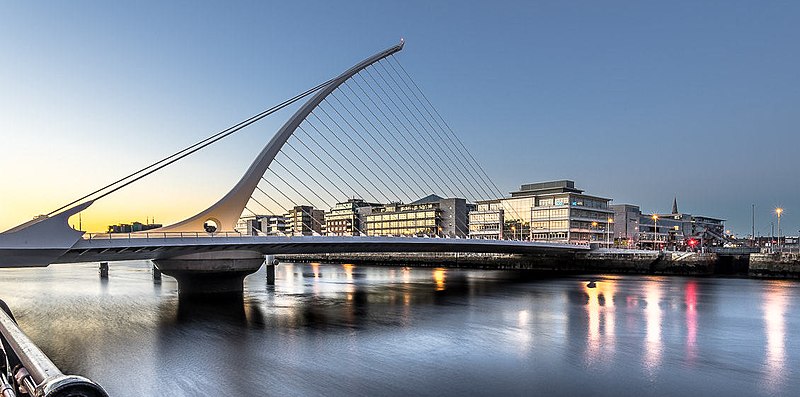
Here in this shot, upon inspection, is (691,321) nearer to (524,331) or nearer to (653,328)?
(653,328)

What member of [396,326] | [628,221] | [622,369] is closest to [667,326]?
[622,369]

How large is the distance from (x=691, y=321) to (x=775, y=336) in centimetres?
484

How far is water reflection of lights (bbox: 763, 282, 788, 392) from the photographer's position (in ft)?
57.7

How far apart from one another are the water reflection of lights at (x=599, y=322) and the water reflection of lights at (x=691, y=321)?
304 cm

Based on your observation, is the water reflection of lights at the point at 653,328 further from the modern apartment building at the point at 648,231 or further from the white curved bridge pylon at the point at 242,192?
the modern apartment building at the point at 648,231

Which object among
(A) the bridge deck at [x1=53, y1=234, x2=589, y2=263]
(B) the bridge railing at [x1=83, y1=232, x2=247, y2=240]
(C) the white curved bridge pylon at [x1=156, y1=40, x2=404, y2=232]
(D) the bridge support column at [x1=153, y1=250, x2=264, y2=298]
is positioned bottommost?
(D) the bridge support column at [x1=153, y1=250, x2=264, y2=298]

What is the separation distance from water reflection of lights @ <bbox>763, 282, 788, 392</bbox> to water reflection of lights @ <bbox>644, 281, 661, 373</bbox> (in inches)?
140

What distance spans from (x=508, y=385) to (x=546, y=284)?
41474 millimetres

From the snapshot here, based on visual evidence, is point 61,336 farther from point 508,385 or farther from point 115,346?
point 508,385

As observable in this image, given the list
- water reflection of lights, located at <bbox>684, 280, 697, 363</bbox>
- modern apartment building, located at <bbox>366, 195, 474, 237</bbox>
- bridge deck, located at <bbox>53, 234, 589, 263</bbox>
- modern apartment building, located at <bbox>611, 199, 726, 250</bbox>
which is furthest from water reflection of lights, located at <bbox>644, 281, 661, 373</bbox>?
modern apartment building, located at <bbox>366, 195, 474, 237</bbox>

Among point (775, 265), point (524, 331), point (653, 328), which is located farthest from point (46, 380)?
point (775, 265)

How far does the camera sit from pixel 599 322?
95.8 feet

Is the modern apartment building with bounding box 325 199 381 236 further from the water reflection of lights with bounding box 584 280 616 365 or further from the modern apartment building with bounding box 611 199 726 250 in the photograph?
the water reflection of lights with bounding box 584 280 616 365

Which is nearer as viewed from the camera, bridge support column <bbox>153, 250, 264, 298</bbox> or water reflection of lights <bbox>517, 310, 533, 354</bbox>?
water reflection of lights <bbox>517, 310, 533, 354</bbox>
